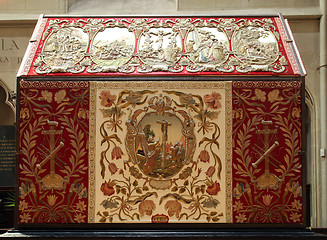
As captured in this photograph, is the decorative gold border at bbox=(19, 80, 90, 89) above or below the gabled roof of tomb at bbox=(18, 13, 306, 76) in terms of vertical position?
below

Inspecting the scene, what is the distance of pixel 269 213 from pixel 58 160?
216cm

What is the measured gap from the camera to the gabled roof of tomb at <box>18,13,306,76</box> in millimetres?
4816

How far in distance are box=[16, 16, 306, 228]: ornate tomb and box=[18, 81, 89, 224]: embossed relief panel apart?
1 centimetres

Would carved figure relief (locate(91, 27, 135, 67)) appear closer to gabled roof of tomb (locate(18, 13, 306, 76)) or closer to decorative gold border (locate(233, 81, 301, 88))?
gabled roof of tomb (locate(18, 13, 306, 76))

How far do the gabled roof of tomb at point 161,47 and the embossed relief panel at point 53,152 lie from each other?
9.7 inches

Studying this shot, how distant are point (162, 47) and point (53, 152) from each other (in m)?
1.62

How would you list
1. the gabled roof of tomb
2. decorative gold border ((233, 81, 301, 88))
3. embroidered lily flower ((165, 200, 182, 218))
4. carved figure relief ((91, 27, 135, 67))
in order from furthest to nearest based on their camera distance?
carved figure relief ((91, 27, 135, 67))
the gabled roof of tomb
decorative gold border ((233, 81, 301, 88))
embroidered lily flower ((165, 200, 182, 218))

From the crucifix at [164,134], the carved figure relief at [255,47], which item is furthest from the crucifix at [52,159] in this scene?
the carved figure relief at [255,47]

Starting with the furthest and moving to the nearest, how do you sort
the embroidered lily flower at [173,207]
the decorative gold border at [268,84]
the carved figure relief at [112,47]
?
the carved figure relief at [112,47] → the decorative gold border at [268,84] → the embroidered lily flower at [173,207]

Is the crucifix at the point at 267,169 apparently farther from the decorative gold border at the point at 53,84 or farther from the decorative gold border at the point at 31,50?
the decorative gold border at the point at 31,50

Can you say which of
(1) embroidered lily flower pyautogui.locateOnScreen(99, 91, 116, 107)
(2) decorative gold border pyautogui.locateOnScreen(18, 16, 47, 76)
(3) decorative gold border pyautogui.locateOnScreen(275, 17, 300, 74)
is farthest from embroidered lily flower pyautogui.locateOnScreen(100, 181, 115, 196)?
(3) decorative gold border pyautogui.locateOnScreen(275, 17, 300, 74)

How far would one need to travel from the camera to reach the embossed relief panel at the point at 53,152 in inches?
181

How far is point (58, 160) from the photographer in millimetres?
4652

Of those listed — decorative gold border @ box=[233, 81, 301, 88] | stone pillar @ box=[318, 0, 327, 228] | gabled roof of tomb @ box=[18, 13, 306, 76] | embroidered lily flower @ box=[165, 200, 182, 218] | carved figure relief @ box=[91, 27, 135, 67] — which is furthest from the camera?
stone pillar @ box=[318, 0, 327, 228]
